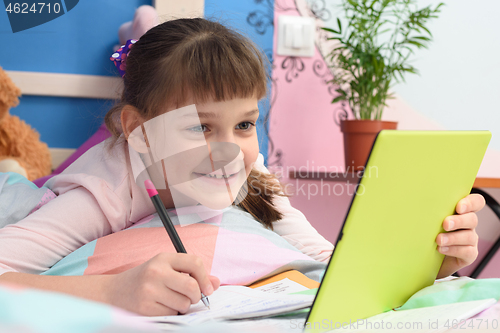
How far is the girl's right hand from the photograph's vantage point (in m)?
0.33

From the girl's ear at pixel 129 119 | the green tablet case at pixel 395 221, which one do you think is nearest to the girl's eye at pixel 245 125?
A: the girl's ear at pixel 129 119

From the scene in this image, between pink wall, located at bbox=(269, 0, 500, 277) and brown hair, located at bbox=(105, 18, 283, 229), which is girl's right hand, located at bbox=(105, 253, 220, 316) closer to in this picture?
brown hair, located at bbox=(105, 18, 283, 229)

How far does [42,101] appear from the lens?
104 cm

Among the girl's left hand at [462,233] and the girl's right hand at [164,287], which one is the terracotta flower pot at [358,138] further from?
the girl's right hand at [164,287]

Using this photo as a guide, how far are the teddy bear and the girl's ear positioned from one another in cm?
42

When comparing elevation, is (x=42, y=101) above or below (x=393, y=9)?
below

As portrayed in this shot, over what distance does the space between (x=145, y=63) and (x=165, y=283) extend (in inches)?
14.3

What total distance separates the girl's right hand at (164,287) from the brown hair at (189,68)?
238 mm

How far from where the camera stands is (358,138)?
112cm

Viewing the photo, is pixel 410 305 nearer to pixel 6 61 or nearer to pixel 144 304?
pixel 144 304

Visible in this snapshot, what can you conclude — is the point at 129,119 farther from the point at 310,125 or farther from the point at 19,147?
the point at 310,125

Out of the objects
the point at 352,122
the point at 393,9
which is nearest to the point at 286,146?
the point at 352,122

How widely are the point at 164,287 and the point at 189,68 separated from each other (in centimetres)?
31

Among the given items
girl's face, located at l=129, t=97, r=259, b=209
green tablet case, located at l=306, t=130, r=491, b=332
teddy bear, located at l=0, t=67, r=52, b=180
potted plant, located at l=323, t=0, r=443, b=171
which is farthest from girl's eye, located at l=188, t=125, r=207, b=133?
potted plant, located at l=323, t=0, r=443, b=171
